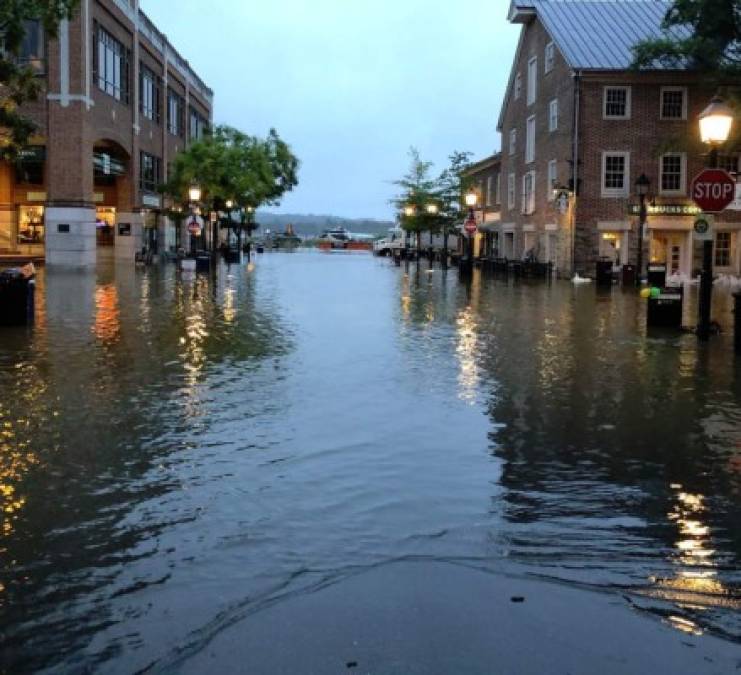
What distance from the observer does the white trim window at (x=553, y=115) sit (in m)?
44.8

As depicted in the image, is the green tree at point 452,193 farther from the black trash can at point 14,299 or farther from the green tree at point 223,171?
the black trash can at point 14,299

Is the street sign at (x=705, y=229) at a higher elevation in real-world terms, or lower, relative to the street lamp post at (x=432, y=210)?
lower

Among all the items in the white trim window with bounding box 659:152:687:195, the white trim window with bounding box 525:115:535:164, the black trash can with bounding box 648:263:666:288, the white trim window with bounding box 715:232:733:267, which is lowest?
the black trash can with bounding box 648:263:666:288

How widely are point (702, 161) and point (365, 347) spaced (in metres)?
31.5

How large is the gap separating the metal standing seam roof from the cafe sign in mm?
5788

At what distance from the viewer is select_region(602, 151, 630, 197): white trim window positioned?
4203 cm

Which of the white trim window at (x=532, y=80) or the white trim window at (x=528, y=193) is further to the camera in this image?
the white trim window at (x=528, y=193)

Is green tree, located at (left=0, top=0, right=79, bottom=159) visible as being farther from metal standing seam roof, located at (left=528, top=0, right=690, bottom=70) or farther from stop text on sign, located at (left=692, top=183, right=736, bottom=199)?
metal standing seam roof, located at (left=528, top=0, right=690, bottom=70)

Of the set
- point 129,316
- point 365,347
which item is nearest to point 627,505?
point 365,347

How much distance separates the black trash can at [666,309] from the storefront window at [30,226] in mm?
39813

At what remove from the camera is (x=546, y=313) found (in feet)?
72.2

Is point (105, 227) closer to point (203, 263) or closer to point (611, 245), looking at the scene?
point (203, 263)

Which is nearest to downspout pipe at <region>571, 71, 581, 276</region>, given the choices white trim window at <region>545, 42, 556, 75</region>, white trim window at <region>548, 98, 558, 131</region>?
white trim window at <region>548, 98, 558, 131</region>

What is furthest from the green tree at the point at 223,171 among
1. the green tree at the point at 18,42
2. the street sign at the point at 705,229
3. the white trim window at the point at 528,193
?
the street sign at the point at 705,229
